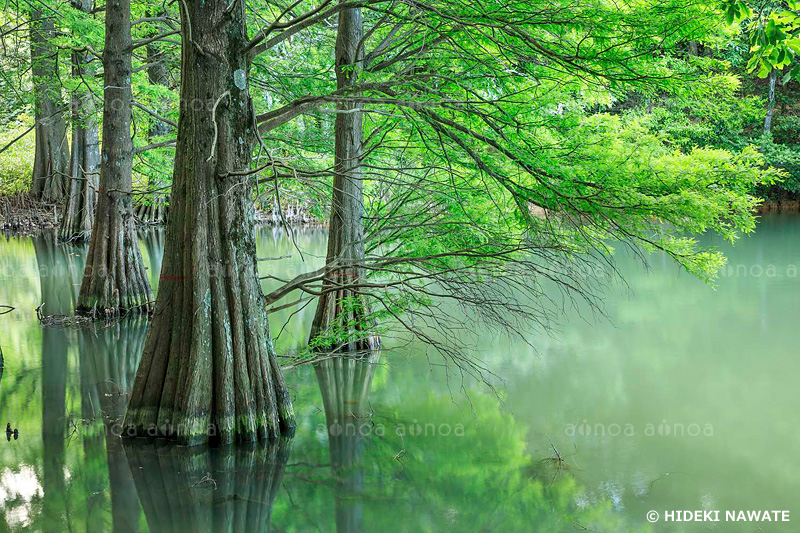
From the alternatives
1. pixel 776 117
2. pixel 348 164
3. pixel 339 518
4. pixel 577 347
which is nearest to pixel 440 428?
pixel 339 518

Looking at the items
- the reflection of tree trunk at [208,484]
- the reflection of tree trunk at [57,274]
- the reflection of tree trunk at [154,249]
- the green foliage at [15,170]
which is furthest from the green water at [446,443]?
the green foliage at [15,170]

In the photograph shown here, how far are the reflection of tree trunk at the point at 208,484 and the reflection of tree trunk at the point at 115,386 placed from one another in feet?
0.29

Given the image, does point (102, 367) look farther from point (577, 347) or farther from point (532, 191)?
point (577, 347)

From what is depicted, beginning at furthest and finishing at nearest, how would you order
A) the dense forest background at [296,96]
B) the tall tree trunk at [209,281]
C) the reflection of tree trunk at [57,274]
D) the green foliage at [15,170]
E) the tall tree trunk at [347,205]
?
the green foliage at [15,170] < the reflection of tree trunk at [57,274] < the tall tree trunk at [347,205] < the dense forest background at [296,96] < the tall tree trunk at [209,281]

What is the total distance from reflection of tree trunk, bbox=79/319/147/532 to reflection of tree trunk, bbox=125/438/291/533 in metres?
0.09

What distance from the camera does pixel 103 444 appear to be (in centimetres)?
525

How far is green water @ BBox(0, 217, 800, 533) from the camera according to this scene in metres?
4.39

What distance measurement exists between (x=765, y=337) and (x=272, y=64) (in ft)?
23.0

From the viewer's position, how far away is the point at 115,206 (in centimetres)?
952

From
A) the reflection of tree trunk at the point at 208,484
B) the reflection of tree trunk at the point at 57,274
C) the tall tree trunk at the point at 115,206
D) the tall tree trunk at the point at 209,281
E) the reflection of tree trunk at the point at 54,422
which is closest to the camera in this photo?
the reflection of tree trunk at the point at 208,484

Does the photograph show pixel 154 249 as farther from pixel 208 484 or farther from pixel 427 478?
pixel 427 478

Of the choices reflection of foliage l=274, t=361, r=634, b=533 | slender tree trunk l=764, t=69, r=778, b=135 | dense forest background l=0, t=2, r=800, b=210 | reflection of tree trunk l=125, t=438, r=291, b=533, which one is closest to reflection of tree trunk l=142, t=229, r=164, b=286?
dense forest background l=0, t=2, r=800, b=210

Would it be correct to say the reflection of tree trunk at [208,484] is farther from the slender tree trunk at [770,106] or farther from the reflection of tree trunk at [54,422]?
the slender tree trunk at [770,106]

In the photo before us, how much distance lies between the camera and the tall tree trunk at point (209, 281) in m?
4.91
